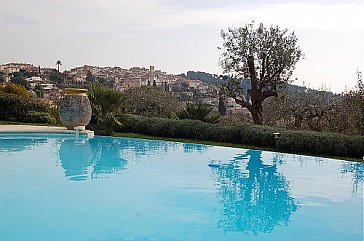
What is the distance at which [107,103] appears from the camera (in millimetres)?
16469

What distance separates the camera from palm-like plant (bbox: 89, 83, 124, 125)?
16.4 m

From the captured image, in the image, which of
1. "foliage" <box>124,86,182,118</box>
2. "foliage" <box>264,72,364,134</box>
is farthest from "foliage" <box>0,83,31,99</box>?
Answer: "foliage" <box>264,72,364,134</box>

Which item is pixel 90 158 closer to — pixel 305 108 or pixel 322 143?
pixel 322 143

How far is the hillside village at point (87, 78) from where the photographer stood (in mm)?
25047

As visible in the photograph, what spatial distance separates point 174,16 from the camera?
1811 cm

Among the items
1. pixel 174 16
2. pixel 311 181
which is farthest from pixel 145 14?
pixel 311 181

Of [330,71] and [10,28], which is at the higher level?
[10,28]

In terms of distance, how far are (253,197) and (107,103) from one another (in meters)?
9.48

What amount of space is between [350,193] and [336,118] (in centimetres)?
655

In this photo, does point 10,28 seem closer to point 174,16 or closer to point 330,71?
point 174,16

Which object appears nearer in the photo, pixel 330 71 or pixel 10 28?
pixel 330 71

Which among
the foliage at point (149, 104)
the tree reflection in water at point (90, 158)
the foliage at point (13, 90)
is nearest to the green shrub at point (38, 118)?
the foliage at point (13, 90)

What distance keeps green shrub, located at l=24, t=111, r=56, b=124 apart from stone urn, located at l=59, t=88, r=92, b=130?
115 inches

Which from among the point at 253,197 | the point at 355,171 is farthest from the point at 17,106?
the point at 253,197
